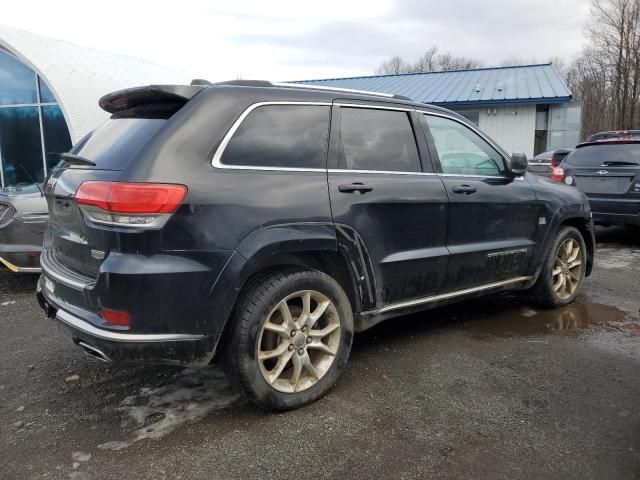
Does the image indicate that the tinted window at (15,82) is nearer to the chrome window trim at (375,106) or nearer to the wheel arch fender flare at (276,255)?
the chrome window trim at (375,106)

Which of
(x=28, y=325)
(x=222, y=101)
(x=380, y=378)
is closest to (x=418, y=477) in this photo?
(x=380, y=378)

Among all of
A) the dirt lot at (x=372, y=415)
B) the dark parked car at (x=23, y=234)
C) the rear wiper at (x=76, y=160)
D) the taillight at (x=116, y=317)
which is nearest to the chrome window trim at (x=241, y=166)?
the rear wiper at (x=76, y=160)

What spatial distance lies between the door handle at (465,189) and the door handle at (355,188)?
867 mm

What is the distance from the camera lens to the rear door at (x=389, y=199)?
10.8ft

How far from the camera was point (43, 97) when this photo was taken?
47.8ft

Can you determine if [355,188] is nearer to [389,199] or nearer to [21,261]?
[389,199]

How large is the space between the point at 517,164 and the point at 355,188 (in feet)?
5.87

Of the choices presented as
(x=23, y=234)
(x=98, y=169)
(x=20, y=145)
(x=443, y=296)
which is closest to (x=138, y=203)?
(x=98, y=169)

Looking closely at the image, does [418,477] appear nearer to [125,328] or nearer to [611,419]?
[611,419]

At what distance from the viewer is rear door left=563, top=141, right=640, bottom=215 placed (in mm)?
7672

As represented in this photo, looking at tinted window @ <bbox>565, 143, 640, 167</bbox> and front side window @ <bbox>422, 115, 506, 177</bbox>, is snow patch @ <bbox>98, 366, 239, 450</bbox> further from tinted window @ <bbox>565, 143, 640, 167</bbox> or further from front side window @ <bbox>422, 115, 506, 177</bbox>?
tinted window @ <bbox>565, 143, 640, 167</bbox>

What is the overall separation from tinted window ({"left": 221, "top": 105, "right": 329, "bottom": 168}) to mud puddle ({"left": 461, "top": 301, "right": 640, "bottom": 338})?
2210mm

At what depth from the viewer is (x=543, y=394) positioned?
129 inches

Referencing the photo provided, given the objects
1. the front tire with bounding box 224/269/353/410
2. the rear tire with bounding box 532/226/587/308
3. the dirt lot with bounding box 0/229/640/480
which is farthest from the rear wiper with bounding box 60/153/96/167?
the rear tire with bounding box 532/226/587/308
